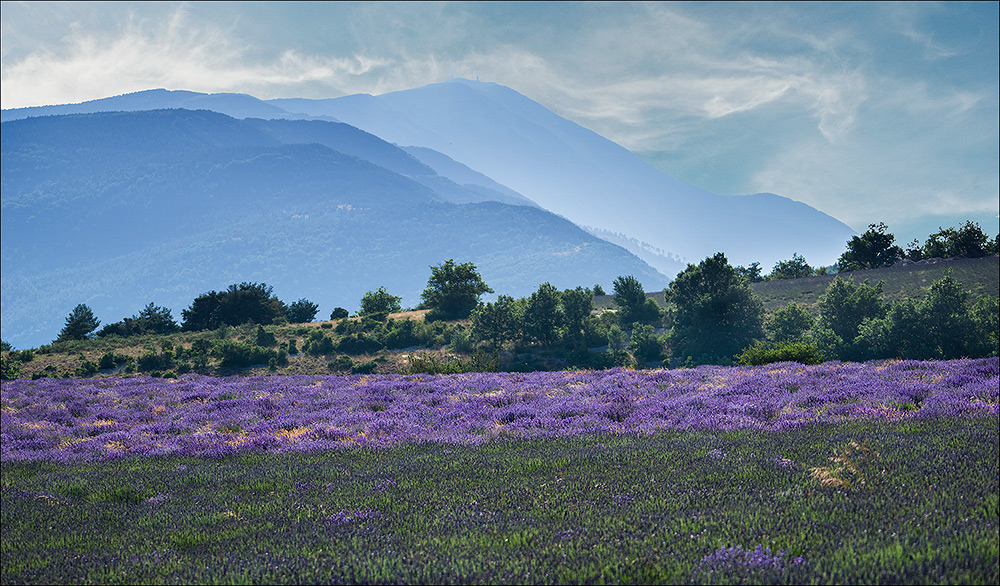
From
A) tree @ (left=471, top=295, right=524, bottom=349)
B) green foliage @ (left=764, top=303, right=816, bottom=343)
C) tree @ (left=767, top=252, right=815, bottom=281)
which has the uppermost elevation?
tree @ (left=767, top=252, right=815, bottom=281)

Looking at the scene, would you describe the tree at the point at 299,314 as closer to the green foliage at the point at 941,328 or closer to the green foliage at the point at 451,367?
the green foliage at the point at 451,367

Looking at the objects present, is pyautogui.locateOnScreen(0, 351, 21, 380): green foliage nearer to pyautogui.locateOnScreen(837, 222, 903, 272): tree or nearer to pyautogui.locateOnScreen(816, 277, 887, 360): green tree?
pyautogui.locateOnScreen(816, 277, 887, 360): green tree

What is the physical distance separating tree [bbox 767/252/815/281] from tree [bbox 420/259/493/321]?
127 ft

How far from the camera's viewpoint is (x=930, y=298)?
24.5 metres

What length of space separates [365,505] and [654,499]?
329 cm

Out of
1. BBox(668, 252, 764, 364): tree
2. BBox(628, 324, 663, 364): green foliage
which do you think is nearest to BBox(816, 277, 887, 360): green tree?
BBox(668, 252, 764, 364): tree

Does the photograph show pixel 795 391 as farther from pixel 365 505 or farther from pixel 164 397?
pixel 164 397

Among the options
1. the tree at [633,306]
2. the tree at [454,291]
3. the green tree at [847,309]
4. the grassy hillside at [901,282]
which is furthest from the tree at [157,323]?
the green tree at [847,309]

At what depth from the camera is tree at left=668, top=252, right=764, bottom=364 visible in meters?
32.2

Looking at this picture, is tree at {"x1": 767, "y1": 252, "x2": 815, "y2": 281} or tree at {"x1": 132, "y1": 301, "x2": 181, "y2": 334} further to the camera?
tree at {"x1": 767, "y1": 252, "x2": 815, "y2": 281}

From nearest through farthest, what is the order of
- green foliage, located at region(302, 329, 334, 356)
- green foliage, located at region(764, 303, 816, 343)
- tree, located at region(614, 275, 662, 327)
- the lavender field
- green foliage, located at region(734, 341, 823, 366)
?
the lavender field
green foliage, located at region(734, 341, 823, 366)
green foliage, located at region(764, 303, 816, 343)
green foliage, located at region(302, 329, 334, 356)
tree, located at region(614, 275, 662, 327)

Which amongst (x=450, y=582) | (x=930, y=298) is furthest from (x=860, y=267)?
(x=450, y=582)

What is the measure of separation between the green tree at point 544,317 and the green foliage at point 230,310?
23968 mm

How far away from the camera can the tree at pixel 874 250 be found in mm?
61156
